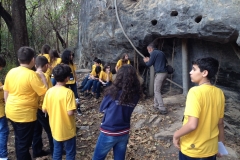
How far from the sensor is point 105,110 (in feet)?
7.87

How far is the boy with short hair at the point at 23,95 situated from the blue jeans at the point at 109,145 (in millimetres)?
1010

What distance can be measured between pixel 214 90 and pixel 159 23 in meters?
3.88

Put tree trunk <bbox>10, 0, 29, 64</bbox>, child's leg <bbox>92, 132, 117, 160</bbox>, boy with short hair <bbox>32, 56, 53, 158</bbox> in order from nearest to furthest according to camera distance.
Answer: child's leg <bbox>92, 132, 117, 160</bbox> < boy with short hair <bbox>32, 56, 53, 158</bbox> < tree trunk <bbox>10, 0, 29, 64</bbox>

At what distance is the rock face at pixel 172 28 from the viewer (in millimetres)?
4335

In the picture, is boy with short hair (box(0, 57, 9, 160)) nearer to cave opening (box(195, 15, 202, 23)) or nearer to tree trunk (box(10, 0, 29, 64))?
tree trunk (box(10, 0, 29, 64))

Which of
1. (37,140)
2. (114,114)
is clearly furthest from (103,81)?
(114,114)

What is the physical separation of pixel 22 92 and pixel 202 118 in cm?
217

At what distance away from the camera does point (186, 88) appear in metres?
6.22

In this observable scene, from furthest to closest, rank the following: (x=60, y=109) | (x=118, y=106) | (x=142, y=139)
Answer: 1. (x=142, y=139)
2. (x=60, y=109)
3. (x=118, y=106)

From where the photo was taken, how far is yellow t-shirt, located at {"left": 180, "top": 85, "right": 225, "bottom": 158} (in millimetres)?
1909

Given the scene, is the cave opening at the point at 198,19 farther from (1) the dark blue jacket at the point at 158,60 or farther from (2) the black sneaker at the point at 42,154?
(2) the black sneaker at the point at 42,154

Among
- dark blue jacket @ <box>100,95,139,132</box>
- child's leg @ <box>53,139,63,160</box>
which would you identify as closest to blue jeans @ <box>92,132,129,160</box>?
dark blue jacket @ <box>100,95,139,132</box>

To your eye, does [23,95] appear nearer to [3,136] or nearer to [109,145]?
[3,136]

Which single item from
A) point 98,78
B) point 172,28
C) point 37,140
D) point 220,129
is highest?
point 172,28
